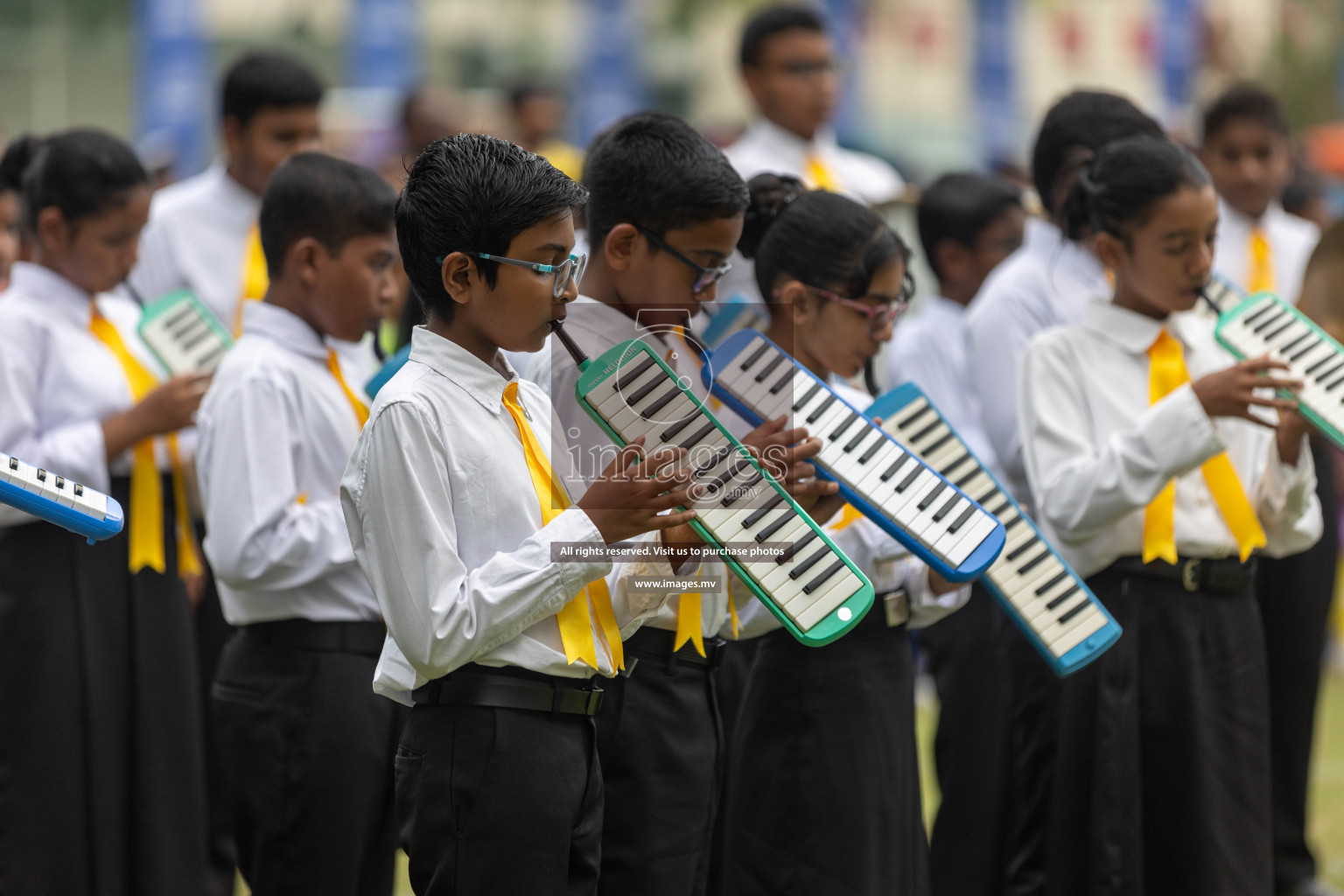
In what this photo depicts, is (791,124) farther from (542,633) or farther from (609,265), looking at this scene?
(542,633)

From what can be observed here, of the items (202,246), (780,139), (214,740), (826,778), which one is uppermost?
(780,139)

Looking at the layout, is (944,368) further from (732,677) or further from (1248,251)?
(732,677)

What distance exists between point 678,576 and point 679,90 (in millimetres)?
21228

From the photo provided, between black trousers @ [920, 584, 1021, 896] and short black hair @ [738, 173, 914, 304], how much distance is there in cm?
123

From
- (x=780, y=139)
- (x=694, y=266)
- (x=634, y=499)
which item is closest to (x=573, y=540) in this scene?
(x=634, y=499)

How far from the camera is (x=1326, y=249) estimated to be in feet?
14.2

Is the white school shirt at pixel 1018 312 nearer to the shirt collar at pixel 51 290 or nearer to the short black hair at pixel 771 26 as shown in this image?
the short black hair at pixel 771 26

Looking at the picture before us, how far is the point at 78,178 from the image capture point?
3938 mm

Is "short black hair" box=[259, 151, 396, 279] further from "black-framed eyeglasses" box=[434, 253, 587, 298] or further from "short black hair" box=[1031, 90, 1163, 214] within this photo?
"short black hair" box=[1031, 90, 1163, 214]

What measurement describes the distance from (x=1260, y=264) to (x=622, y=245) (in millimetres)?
2834

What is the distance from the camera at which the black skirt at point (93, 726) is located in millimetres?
3637

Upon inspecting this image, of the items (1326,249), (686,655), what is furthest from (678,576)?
(1326,249)

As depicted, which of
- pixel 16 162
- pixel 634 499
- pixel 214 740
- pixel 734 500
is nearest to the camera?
pixel 634 499

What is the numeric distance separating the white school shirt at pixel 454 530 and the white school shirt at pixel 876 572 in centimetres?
71
